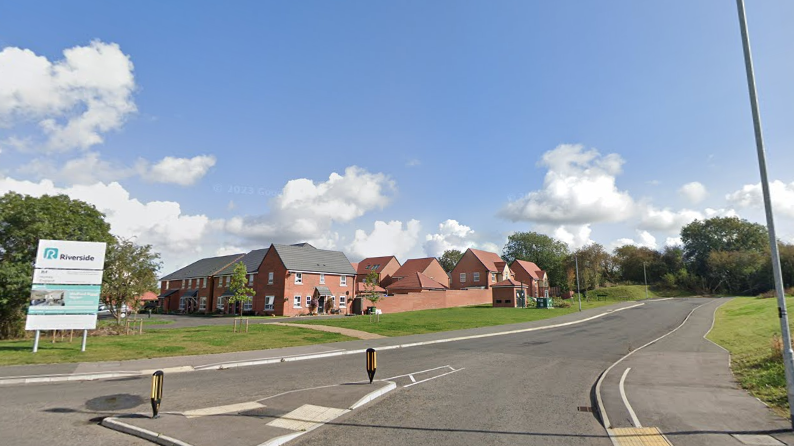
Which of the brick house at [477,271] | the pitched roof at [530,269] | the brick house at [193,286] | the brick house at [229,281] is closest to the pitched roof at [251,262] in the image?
the brick house at [229,281]

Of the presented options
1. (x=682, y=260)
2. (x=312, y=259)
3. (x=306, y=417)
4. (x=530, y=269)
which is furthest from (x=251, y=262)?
(x=682, y=260)

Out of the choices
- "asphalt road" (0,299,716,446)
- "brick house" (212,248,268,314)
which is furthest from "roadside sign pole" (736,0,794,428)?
"brick house" (212,248,268,314)

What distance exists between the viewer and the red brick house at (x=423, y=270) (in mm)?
69625

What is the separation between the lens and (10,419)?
342 inches

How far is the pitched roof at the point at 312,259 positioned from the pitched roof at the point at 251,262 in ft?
15.3

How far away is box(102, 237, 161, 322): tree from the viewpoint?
84.0 feet

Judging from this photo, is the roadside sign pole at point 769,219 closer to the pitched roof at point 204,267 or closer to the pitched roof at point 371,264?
the pitched roof at point 204,267

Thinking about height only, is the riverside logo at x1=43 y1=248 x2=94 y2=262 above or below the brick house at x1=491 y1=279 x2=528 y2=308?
above

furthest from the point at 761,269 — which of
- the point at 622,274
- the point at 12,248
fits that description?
the point at 12,248

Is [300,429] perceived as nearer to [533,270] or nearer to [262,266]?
[262,266]

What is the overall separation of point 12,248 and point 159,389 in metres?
20.9

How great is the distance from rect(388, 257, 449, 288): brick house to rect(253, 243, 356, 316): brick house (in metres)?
18.0

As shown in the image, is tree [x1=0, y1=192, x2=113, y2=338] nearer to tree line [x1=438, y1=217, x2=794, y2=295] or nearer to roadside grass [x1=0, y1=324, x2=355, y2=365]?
roadside grass [x1=0, y1=324, x2=355, y2=365]

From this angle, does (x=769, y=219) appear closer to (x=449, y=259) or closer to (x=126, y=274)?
(x=126, y=274)
